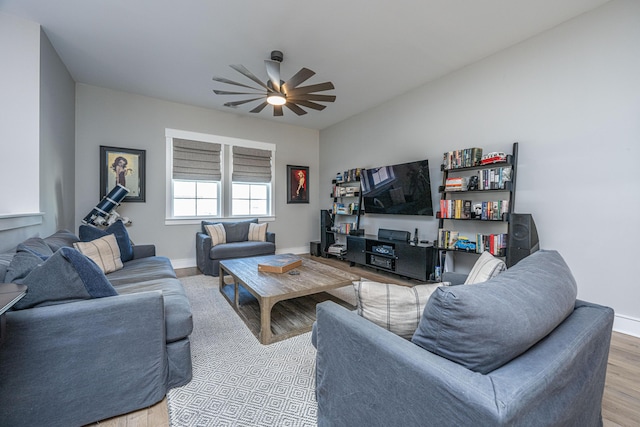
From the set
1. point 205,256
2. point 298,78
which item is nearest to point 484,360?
point 298,78

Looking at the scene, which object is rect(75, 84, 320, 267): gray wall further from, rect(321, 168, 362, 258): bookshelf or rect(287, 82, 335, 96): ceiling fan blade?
rect(287, 82, 335, 96): ceiling fan blade

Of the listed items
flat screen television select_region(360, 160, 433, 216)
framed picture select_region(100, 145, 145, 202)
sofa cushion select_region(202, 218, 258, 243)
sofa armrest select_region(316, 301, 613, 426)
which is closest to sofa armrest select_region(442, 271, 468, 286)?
sofa armrest select_region(316, 301, 613, 426)

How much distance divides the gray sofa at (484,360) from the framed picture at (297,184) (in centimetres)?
489

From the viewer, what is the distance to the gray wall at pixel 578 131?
7.57 ft

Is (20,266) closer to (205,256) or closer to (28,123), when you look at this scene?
(28,123)

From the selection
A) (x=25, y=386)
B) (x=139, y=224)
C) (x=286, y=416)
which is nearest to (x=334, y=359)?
(x=286, y=416)

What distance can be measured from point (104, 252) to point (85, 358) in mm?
1636

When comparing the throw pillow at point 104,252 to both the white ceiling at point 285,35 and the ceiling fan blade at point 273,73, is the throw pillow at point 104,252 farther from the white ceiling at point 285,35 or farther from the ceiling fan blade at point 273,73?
the ceiling fan blade at point 273,73

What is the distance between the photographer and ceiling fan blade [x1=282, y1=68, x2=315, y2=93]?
2.46m

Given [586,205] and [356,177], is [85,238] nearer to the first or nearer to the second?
[356,177]

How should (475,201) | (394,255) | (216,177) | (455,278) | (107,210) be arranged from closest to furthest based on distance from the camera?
(455,278), (475,201), (107,210), (394,255), (216,177)

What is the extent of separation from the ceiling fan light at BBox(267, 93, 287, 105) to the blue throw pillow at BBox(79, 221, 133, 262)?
2224 millimetres

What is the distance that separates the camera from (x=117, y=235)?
2957mm

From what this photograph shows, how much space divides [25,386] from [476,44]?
14.5 ft
